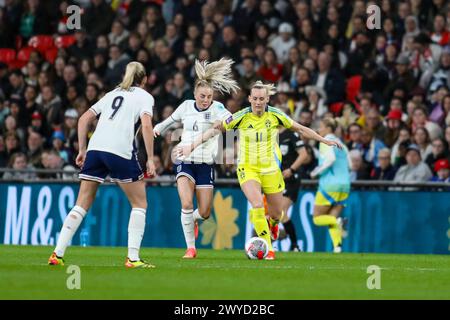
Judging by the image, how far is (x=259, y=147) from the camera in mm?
16703

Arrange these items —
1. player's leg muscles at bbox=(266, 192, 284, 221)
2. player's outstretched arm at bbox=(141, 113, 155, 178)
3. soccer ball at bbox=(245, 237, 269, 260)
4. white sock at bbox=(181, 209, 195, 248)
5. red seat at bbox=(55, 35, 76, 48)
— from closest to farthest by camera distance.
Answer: player's outstretched arm at bbox=(141, 113, 155, 178), soccer ball at bbox=(245, 237, 269, 260), player's leg muscles at bbox=(266, 192, 284, 221), white sock at bbox=(181, 209, 195, 248), red seat at bbox=(55, 35, 76, 48)

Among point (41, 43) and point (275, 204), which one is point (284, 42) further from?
point (275, 204)

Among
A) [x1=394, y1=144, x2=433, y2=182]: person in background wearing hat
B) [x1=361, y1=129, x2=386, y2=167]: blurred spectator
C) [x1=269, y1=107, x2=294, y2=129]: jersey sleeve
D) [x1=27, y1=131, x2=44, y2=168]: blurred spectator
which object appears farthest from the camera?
[x1=27, y1=131, x2=44, y2=168]: blurred spectator

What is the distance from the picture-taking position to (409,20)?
78.6 ft

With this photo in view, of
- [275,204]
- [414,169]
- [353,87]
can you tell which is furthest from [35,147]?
[275,204]

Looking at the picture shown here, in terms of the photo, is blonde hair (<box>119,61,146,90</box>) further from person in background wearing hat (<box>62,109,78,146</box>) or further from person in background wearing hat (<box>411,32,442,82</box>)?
person in background wearing hat (<box>62,109,78,146</box>)

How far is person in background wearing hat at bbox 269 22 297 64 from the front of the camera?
25469mm

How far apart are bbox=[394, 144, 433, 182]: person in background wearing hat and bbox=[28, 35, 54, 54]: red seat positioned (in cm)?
Answer: 1063

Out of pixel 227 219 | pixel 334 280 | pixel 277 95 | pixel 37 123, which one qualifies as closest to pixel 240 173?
pixel 334 280

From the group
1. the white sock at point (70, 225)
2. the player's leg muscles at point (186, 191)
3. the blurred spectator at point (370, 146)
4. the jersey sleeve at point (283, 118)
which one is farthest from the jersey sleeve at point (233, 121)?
→ the blurred spectator at point (370, 146)

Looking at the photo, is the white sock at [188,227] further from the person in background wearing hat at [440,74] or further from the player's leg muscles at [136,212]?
the person in background wearing hat at [440,74]

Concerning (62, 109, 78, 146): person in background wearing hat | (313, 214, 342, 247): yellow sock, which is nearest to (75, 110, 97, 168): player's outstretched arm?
(313, 214, 342, 247): yellow sock

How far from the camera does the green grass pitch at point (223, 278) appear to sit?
36.4 feet

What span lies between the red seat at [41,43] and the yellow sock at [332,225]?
34.1 feet
